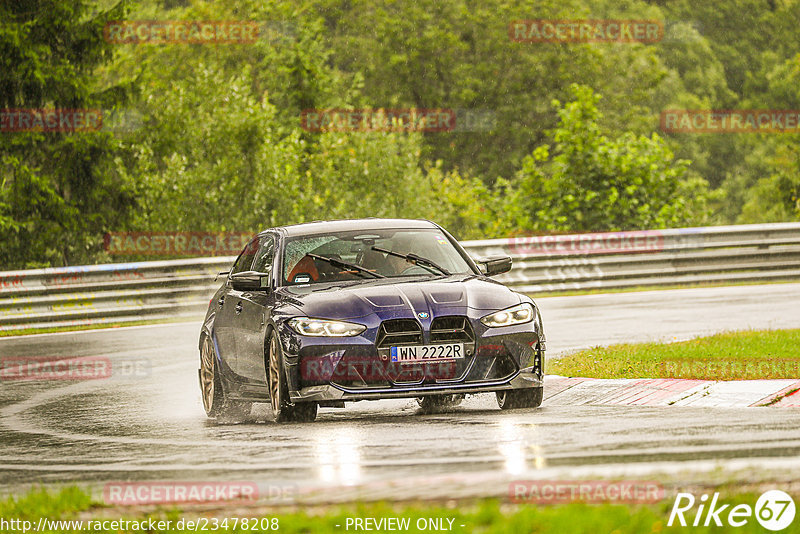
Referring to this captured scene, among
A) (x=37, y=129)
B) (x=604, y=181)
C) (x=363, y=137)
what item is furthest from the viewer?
(x=363, y=137)

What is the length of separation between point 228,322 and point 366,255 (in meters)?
1.36

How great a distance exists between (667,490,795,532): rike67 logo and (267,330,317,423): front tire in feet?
15.1

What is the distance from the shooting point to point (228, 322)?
12266mm

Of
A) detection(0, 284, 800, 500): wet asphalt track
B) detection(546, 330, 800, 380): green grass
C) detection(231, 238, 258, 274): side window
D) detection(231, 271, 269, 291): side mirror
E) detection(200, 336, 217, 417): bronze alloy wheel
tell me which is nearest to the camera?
detection(0, 284, 800, 500): wet asphalt track

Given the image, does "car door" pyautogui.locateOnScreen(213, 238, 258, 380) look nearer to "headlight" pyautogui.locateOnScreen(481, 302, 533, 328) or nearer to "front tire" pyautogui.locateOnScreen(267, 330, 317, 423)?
"front tire" pyautogui.locateOnScreen(267, 330, 317, 423)

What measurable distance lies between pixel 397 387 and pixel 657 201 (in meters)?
21.5

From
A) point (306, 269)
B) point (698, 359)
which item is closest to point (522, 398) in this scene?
point (306, 269)

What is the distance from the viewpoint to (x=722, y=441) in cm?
855

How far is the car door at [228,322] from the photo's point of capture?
12.0 m

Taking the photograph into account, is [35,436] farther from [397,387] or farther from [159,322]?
[159,322]

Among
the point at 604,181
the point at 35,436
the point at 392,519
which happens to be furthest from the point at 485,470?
the point at 604,181

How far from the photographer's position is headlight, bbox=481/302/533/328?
10.7 metres

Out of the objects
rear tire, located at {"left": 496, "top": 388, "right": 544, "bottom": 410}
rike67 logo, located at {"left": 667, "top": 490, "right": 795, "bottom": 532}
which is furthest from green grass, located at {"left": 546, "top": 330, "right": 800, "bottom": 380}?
rike67 logo, located at {"left": 667, "top": 490, "right": 795, "bottom": 532}

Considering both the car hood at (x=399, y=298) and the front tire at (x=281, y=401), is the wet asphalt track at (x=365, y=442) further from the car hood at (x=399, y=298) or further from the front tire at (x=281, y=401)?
Result: the car hood at (x=399, y=298)
